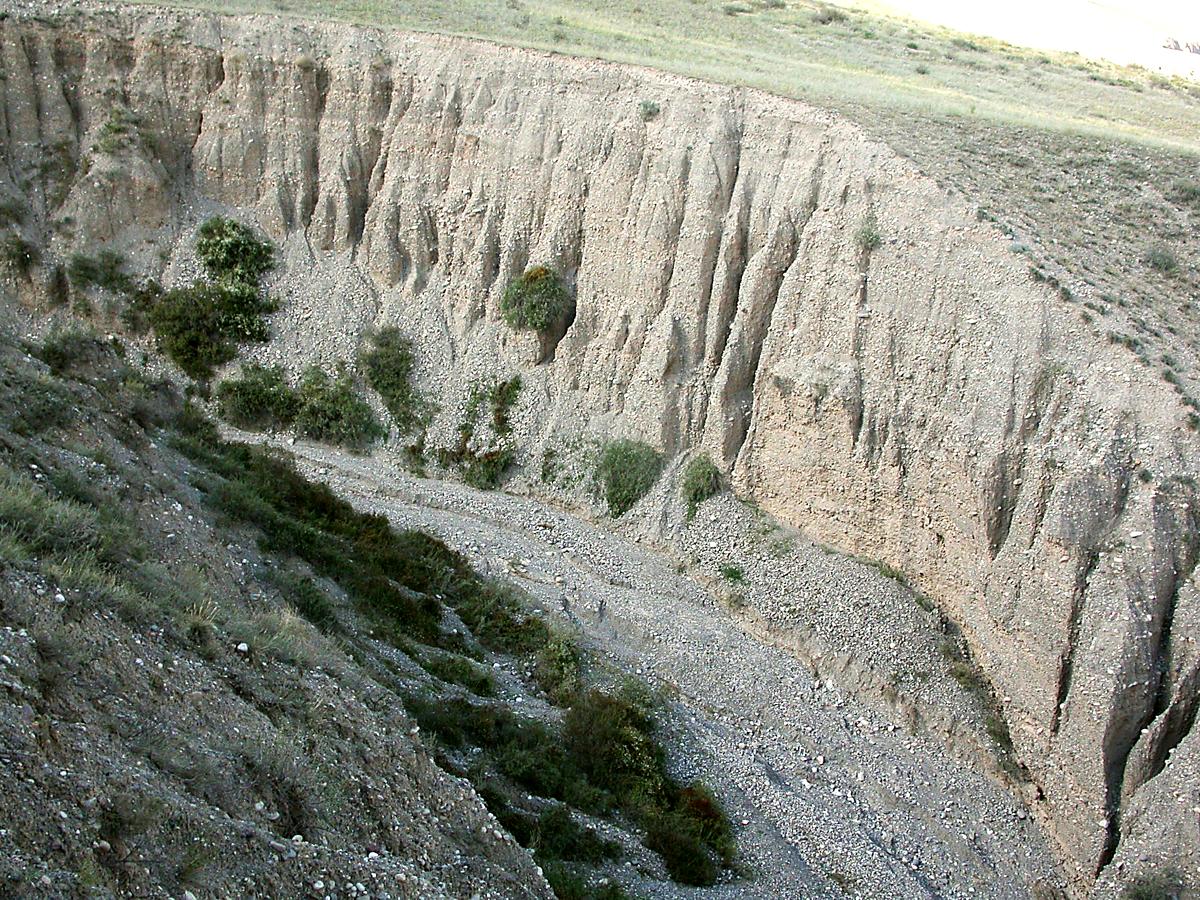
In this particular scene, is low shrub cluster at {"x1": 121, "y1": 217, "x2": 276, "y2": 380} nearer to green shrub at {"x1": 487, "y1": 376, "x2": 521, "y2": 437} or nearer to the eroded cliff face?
the eroded cliff face

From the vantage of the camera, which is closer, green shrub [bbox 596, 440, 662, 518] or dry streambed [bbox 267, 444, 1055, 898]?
dry streambed [bbox 267, 444, 1055, 898]

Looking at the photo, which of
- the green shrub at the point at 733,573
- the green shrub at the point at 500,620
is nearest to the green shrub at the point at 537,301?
the green shrub at the point at 733,573

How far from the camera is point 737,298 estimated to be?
27297 mm

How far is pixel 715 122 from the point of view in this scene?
27797 millimetres

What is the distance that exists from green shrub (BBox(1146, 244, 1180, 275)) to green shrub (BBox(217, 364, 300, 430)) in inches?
866

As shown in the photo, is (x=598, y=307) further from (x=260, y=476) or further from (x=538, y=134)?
(x=260, y=476)

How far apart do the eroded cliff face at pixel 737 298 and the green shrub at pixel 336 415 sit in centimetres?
136

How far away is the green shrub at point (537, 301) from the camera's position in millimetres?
29503

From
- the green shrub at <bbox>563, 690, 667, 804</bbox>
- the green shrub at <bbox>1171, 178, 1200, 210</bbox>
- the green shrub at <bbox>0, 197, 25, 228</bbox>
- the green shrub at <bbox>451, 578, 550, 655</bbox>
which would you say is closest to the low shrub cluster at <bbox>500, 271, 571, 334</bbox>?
the green shrub at <bbox>451, 578, 550, 655</bbox>

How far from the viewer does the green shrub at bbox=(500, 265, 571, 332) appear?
96.8 ft

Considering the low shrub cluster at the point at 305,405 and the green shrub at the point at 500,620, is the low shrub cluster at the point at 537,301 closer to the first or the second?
the low shrub cluster at the point at 305,405

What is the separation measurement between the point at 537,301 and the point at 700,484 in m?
6.97

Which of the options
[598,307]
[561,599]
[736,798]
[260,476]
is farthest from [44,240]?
[736,798]

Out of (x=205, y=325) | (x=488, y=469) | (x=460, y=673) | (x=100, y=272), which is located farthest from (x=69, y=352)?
(x=460, y=673)
